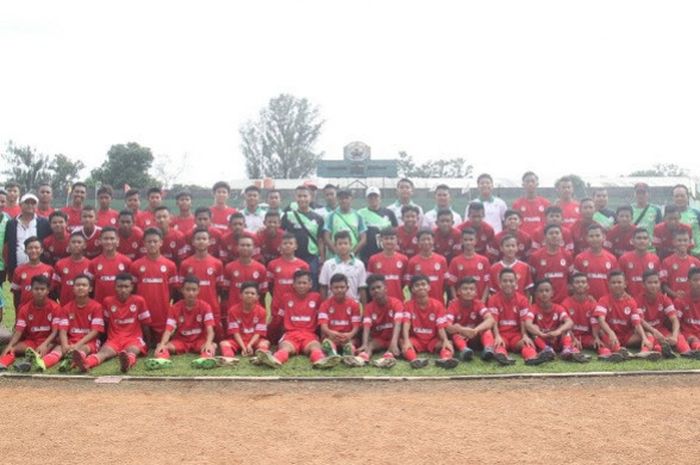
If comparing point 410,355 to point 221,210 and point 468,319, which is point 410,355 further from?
point 221,210

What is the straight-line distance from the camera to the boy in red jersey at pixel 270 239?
824 cm

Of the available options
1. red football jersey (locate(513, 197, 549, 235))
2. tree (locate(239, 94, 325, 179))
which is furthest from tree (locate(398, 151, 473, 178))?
red football jersey (locate(513, 197, 549, 235))

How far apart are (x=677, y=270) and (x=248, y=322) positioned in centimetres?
528

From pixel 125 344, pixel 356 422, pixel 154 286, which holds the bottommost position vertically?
pixel 356 422

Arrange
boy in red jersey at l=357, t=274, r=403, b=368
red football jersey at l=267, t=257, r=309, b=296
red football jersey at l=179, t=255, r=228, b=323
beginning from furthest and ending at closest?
red football jersey at l=267, t=257, r=309, b=296 < red football jersey at l=179, t=255, r=228, b=323 < boy in red jersey at l=357, t=274, r=403, b=368

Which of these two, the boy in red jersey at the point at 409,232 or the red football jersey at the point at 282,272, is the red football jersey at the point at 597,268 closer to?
the boy in red jersey at the point at 409,232

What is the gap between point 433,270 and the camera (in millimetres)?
7793

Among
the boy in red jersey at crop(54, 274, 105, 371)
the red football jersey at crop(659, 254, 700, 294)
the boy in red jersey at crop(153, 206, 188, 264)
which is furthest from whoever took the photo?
the boy in red jersey at crop(153, 206, 188, 264)

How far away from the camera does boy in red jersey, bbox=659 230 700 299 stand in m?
7.88

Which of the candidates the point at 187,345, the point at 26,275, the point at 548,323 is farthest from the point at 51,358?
the point at 548,323

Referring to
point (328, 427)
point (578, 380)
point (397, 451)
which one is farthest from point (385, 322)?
point (397, 451)

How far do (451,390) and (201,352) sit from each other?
2.85 metres

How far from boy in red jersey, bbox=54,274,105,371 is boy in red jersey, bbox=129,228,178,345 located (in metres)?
0.53

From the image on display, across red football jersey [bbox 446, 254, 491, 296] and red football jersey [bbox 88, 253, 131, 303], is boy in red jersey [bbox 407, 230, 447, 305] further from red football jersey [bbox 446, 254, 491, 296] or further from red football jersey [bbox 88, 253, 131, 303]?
red football jersey [bbox 88, 253, 131, 303]
